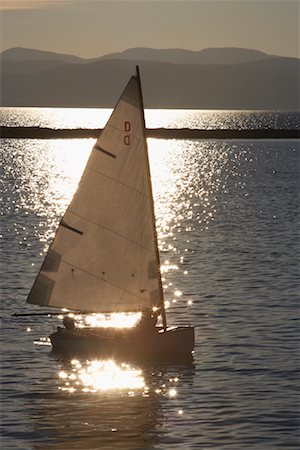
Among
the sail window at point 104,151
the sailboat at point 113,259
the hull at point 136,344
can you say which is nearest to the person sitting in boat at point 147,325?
the sailboat at point 113,259

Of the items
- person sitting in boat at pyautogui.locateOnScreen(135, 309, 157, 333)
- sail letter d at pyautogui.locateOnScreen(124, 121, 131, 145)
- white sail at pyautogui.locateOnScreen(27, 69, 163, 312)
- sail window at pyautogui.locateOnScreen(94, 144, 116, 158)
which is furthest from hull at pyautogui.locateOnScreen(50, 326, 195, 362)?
sail letter d at pyautogui.locateOnScreen(124, 121, 131, 145)

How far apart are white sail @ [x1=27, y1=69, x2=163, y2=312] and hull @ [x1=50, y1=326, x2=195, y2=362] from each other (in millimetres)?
1035

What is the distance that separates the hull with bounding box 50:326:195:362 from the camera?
4672 cm

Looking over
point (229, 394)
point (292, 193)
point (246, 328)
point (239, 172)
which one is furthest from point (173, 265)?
point (239, 172)

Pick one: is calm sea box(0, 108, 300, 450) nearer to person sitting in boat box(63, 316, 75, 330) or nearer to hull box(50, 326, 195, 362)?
hull box(50, 326, 195, 362)

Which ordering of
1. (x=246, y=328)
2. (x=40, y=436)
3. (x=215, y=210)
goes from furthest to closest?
(x=215, y=210) < (x=246, y=328) < (x=40, y=436)

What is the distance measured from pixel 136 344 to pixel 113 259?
3138 mm

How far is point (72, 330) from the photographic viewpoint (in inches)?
1868

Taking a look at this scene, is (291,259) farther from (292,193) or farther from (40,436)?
(292,193)

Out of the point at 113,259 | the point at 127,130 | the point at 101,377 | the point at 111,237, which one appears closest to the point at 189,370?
the point at 101,377

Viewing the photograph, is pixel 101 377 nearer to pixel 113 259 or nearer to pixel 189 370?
pixel 189 370

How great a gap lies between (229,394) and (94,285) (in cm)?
722

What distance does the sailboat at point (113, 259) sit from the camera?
46250mm

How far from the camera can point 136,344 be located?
46.7 meters
